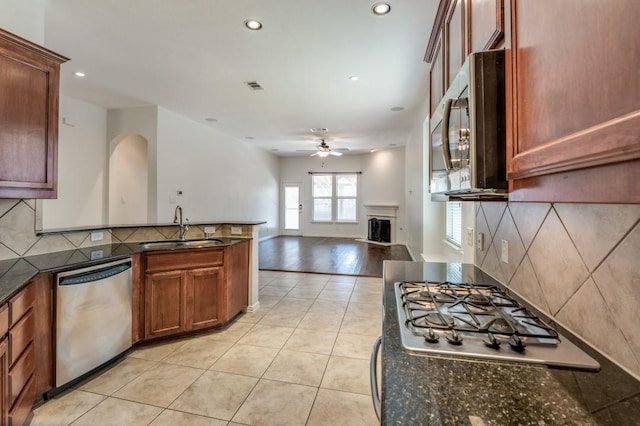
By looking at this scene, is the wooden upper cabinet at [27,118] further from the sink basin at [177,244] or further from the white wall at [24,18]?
the sink basin at [177,244]

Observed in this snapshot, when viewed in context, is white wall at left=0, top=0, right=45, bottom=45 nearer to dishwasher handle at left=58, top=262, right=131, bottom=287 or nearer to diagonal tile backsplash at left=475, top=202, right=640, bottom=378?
dishwasher handle at left=58, top=262, right=131, bottom=287

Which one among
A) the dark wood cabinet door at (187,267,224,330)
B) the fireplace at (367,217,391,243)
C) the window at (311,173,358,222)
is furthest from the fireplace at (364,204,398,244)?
the dark wood cabinet door at (187,267,224,330)

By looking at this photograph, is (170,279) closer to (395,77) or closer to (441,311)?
(441,311)

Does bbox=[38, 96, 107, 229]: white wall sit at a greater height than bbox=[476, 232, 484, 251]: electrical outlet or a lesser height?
greater

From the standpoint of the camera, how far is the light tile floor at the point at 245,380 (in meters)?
1.73

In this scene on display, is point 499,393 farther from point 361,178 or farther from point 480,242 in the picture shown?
point 361,178

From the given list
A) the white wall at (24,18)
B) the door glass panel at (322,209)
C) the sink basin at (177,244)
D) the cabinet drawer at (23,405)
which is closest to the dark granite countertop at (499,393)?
the cabinet drawer at (23,405)

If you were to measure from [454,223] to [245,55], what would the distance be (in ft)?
9.76

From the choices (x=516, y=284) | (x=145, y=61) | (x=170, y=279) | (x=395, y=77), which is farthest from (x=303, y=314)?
(x=145, y=61)

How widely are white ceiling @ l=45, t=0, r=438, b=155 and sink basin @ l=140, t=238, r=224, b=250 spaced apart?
195 cm

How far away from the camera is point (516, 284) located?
1.28 m

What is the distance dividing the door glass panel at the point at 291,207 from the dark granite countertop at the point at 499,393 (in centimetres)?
940

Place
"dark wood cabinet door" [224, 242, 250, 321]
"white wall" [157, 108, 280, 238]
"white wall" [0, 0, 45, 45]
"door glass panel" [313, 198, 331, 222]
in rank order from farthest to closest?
"door glass panel" [313, 198, 331, 222], "white wall" [157, 108, 280, 238], "dark wood cabinet door" [224, 242, 250, 321], "white wall" [0, 0, 45, 45]

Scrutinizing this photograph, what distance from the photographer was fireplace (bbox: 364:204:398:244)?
839cm
